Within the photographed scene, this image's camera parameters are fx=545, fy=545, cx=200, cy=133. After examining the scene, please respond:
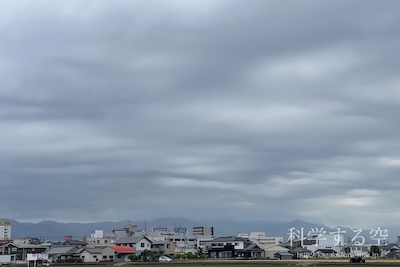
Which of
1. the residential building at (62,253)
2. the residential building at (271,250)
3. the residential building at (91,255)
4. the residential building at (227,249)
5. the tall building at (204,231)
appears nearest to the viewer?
the residential building at (91,255)

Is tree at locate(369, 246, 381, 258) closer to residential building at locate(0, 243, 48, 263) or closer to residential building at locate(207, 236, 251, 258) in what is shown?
residential building at locate(207, 236, 251, 258)

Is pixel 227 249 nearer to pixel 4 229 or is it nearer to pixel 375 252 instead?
pixel 375 252

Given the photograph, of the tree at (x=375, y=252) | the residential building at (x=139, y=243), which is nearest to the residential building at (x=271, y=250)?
the tree at (x=375, y=252)

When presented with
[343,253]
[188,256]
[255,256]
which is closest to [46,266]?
[188,256]

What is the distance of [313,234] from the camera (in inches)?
5497

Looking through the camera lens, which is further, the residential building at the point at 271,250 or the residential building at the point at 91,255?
the residential building at the point at 271,250

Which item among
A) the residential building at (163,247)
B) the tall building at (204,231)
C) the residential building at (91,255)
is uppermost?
the tall building at (204,231)

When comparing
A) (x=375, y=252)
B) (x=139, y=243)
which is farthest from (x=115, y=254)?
(x=375, y=252)

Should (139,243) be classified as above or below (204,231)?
below

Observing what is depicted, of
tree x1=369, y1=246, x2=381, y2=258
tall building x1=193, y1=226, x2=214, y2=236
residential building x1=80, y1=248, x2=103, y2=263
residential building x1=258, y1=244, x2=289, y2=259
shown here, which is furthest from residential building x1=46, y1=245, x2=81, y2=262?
tall building x1=193, y1=226, x2=214, y2=236

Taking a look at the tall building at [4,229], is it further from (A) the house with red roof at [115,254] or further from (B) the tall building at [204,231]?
(A) the house with red roof at [115,254]

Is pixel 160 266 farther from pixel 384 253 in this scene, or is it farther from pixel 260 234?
pixel 260 234

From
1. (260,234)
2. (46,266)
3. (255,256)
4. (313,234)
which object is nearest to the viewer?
(46,266)

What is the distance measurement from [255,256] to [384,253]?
2627 centimetres
